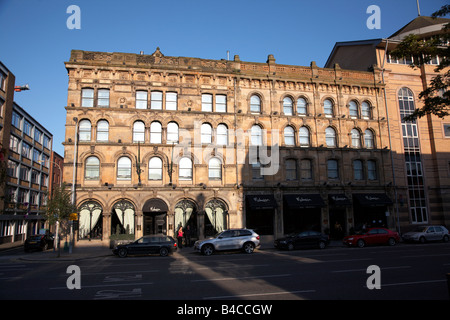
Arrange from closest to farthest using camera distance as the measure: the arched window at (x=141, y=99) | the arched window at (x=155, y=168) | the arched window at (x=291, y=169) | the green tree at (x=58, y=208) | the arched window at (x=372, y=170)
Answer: the green tree at (x=58, y=208)
the arched window at (x=155, y=168)
the arched window at (x=141, y=99)
the arched window at (x=291, y=169)
the arched window at (x=372, y=170)

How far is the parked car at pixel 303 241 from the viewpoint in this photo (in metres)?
22.3

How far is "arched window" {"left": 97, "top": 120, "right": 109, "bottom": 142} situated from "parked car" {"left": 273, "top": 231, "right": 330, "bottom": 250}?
1624cm

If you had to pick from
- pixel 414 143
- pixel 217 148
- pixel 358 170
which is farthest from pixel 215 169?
pixel 414 143

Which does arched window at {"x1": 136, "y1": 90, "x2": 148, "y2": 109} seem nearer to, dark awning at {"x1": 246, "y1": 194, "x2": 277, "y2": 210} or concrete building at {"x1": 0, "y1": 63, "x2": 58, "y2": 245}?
dark awning at {"x1": 246, "y1": 194, "x2": 277, "y2": 210}

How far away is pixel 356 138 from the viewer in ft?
101

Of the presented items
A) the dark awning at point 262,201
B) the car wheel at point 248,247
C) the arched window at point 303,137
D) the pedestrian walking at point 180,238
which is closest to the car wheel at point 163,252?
the pedestrian walking at point 180,238

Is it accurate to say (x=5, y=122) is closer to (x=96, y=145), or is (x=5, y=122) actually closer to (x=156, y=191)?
(x=96, y=145)

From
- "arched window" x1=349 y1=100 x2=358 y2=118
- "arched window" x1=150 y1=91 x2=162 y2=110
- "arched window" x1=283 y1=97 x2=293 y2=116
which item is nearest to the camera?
"arched window" x1=150 y1=91 x2=162 y2=110

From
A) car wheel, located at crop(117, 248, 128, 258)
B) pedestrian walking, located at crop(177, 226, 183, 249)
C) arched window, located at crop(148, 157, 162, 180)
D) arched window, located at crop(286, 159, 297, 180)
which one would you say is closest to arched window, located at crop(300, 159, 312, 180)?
arched window, located at crop(286, 159, 297, 180)

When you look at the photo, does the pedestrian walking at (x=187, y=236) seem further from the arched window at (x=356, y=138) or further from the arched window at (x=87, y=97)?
the arched window at (x=356, y=138)

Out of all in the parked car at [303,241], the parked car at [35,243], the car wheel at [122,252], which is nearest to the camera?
the car wheel at [122,252]

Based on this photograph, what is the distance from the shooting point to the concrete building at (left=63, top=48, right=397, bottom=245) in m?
25.2

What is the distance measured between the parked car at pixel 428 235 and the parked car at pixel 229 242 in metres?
14.1
